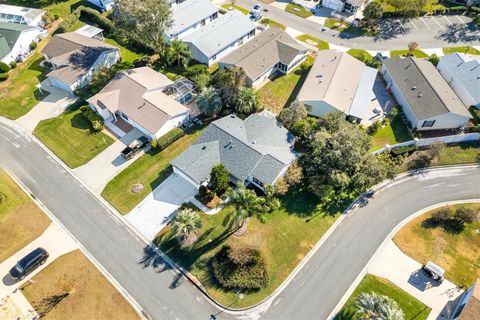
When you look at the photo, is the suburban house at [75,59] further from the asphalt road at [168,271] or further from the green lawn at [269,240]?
the green lawn at [269,240]

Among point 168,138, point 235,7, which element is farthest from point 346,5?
point 168,138

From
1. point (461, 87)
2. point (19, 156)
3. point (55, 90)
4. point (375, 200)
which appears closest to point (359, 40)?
point (461, 87)

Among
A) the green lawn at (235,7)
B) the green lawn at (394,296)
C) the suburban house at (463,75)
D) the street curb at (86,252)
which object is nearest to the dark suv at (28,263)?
the street curb at (86,252)

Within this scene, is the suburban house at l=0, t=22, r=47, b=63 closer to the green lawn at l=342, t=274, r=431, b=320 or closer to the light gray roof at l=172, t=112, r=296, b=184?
the light gray roof at l=172, t=112, r=296, b=184

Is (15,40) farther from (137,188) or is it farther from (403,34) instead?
(403,34)

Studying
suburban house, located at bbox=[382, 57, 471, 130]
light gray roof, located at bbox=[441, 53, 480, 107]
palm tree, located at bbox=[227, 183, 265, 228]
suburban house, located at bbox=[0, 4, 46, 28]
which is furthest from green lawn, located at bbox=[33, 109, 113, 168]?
light gray roof, located at bbox=[441, 53, 480, 107]

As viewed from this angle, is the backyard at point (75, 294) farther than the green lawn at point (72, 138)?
No

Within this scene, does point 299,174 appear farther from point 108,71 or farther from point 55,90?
point 55,90
